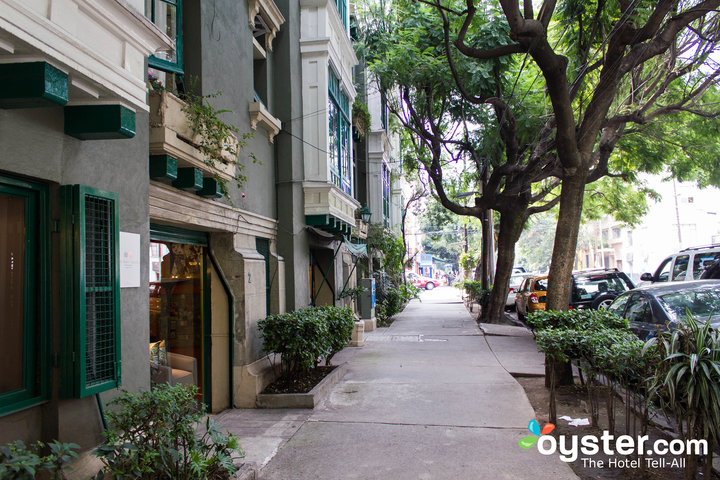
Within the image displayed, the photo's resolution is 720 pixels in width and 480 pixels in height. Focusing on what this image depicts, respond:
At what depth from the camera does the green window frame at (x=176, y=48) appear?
5483 millimetres

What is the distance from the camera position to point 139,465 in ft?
12.1

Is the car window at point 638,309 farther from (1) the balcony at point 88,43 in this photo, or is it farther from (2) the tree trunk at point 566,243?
(1) the balcony at point 88,43

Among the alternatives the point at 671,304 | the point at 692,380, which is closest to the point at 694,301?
the point at 671,304

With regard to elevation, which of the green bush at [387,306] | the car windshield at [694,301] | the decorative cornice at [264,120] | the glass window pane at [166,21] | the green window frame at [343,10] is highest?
the green window frame at [343,10]

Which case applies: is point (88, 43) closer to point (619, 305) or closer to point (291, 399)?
point (291, 399)

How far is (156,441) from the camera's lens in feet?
12.5

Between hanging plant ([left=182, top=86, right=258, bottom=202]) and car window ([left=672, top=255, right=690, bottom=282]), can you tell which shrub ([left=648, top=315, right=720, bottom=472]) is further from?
car window ([left=672, top=255, right=690, bottom=282])

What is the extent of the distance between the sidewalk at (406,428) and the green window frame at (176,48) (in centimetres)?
430

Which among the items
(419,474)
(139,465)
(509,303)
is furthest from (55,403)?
(509,303)

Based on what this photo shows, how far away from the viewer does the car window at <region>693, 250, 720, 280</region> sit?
453 inches

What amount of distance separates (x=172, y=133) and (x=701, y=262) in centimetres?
1184

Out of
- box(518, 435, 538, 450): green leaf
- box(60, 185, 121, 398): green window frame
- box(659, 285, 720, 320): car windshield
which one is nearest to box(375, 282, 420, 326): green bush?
box(659, 285, 720, 320): car windshield

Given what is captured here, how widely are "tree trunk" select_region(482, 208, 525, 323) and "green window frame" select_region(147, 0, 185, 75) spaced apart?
13099mm

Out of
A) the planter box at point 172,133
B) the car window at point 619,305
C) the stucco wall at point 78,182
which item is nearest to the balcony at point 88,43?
the stucco wall at point 78,182
